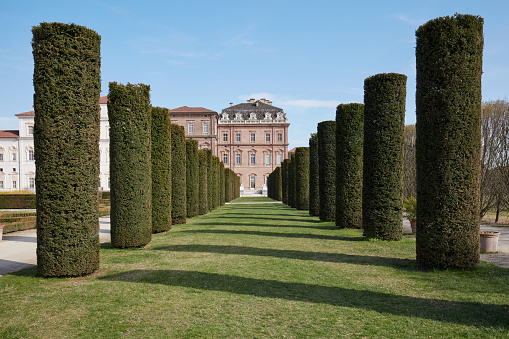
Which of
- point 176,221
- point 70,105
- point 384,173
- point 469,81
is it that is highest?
point 469,81

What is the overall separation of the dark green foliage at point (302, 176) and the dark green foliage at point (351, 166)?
9.00 m

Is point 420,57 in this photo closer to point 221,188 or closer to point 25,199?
point 221,188

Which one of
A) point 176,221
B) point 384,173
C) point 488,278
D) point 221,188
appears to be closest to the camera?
point 488,278

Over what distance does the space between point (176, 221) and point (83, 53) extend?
909 cm

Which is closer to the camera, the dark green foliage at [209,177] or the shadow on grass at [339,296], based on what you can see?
the shadow on grass at [339,296]

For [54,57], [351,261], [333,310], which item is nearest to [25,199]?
[54,57]

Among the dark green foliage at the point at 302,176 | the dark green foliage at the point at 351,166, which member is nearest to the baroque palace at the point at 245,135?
the dark green foliage at the point at 302,176

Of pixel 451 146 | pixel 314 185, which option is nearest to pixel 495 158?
pixel 314 185

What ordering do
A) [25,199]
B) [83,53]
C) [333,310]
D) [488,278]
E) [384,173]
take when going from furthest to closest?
1. [25,199]
2. [384,173]
3. [83,53]
4. [488,278]
5. [333,310]

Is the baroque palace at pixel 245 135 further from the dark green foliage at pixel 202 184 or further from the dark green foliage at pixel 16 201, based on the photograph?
the dark green foliage at pixel 202 184

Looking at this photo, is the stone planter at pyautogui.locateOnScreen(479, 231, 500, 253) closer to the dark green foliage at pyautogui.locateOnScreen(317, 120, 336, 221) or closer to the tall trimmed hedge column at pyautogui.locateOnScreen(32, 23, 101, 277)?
the dark green foliage at pyautogui.locateOnScreen(317, 120, 336, 221)

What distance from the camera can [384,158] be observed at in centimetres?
1012

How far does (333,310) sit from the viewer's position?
4648 millimetres

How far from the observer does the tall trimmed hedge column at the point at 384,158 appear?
33.2 feet
